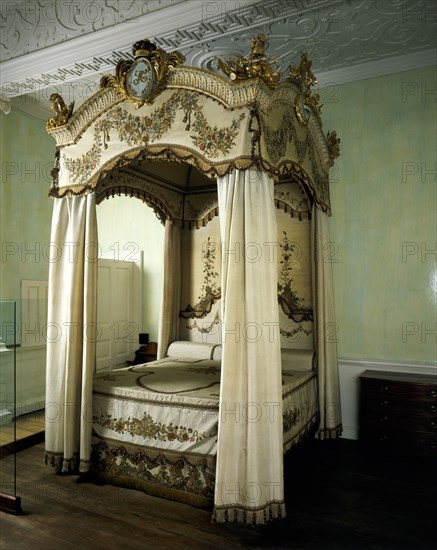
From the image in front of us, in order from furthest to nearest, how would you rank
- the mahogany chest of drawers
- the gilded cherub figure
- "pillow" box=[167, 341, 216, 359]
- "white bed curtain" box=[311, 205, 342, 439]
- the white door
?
1. the white door
2. "pillow" box=[167, 341, 216, 359]
3. "white bed curtain" box=[311, 205, 342, 439]
4. the mahogany chest of drawers
5. the gilded cherub figure

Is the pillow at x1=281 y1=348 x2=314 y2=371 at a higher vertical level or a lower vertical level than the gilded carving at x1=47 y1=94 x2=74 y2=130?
lower

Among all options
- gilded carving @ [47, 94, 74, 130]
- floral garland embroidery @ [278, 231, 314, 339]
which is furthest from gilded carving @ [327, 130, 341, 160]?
gilded carving @ [47, 94, 74, 130]

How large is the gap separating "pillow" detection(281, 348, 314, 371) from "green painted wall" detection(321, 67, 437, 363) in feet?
1.90

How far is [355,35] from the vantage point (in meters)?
4.04

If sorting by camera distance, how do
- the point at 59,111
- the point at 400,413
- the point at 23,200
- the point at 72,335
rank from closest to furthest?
the point at 72,335
the point at 59,111
the point at 400,413
the point at 23,200

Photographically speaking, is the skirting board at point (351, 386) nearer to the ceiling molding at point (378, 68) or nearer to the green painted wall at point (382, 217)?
the green painted wall at point (382, 217)

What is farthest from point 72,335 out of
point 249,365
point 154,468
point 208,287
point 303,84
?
point 303,84

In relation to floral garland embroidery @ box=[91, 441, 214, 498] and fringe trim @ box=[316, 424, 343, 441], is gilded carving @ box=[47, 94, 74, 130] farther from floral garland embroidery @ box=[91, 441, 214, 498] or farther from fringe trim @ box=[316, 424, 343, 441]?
fringe trim @ box=[316, 424, 343, 441]

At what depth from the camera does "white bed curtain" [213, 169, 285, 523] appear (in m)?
2.63

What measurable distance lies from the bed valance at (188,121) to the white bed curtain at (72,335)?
0.33 metres

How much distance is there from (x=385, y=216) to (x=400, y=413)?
1.83m

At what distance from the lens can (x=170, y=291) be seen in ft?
16.1

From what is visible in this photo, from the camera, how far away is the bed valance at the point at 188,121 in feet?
9.23

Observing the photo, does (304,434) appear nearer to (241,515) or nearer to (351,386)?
(351,386)
